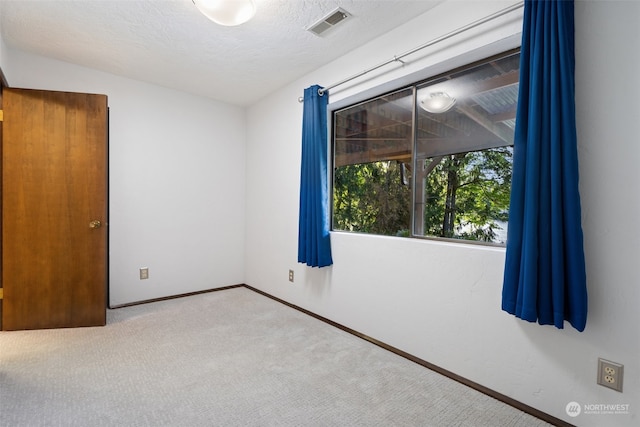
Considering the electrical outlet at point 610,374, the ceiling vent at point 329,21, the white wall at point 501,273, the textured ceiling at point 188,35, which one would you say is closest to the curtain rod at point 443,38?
the white wall at point 501,273

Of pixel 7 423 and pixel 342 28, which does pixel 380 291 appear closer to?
pixel 342 28

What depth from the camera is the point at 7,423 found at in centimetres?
147

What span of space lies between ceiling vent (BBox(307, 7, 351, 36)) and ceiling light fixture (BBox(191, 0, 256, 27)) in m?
0.60

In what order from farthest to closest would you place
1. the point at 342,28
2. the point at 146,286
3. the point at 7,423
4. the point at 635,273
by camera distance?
the point at 146,286, the point at 342,28, the point at 7,423, the point at 635,273

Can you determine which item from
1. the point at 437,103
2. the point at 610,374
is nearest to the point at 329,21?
the point at 437,103

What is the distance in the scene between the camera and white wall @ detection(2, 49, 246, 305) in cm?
314

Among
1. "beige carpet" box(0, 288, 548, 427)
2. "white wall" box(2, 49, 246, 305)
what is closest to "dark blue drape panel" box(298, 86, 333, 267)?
"beige carpet" box(0, 288, 548, 427)

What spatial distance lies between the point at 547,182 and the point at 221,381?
2.08 metres

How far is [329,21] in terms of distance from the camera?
7.22ft

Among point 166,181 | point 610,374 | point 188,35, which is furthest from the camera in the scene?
point 166,181

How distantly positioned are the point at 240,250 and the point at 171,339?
1.74 meters

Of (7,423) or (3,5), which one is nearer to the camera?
(7,423)

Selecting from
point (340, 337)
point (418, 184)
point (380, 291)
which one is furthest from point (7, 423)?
point (418, 184)

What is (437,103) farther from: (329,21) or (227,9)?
(227,9)
